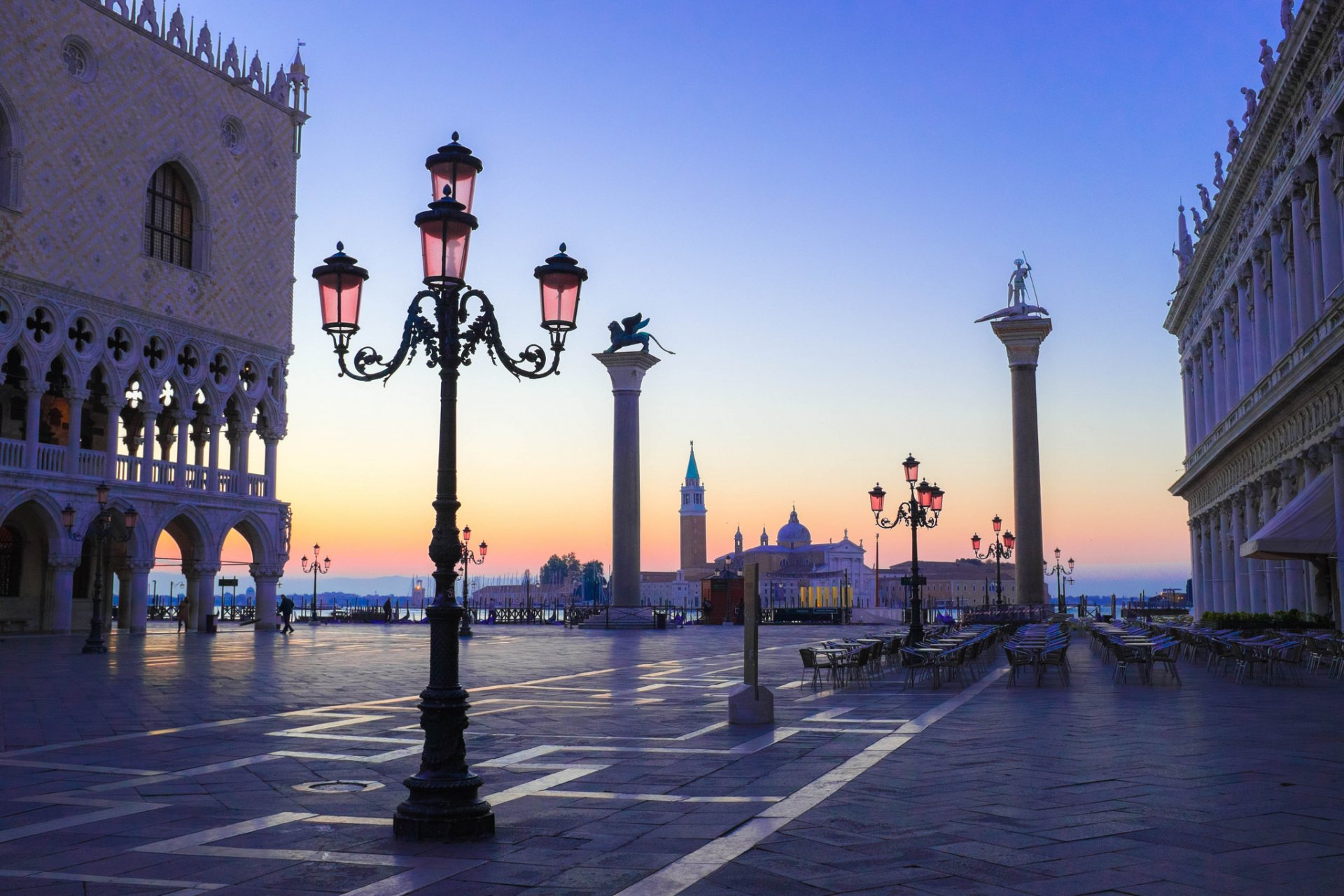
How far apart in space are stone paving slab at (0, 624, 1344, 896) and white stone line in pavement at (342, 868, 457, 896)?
0.05ft

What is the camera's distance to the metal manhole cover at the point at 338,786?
768cm

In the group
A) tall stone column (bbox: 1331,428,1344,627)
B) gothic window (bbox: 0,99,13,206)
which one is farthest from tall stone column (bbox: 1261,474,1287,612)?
gothic window (bbox: 0,99,13,206)

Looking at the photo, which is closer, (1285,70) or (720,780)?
(720,780)

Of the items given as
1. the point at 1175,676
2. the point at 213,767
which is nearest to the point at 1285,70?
the point at 1175,676

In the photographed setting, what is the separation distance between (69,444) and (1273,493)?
29842 millimetres

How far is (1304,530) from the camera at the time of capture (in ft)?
64.9

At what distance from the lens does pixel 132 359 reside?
3183 centimetres

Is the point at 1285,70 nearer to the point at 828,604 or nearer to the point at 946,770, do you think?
the point at 946,770

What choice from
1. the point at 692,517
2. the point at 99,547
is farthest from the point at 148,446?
the point at 692,517

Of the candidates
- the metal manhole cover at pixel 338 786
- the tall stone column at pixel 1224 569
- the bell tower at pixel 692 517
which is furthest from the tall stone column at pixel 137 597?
the bell tower at pixel 692 517

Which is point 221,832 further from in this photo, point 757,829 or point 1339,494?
point 1339,494

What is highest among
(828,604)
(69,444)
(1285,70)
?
(1285,70)

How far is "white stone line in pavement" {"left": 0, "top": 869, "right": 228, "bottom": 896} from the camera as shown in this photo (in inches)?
205

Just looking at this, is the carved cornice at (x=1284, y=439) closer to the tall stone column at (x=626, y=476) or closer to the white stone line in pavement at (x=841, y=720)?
the white stone line in pavement at (x=841, y=720)
